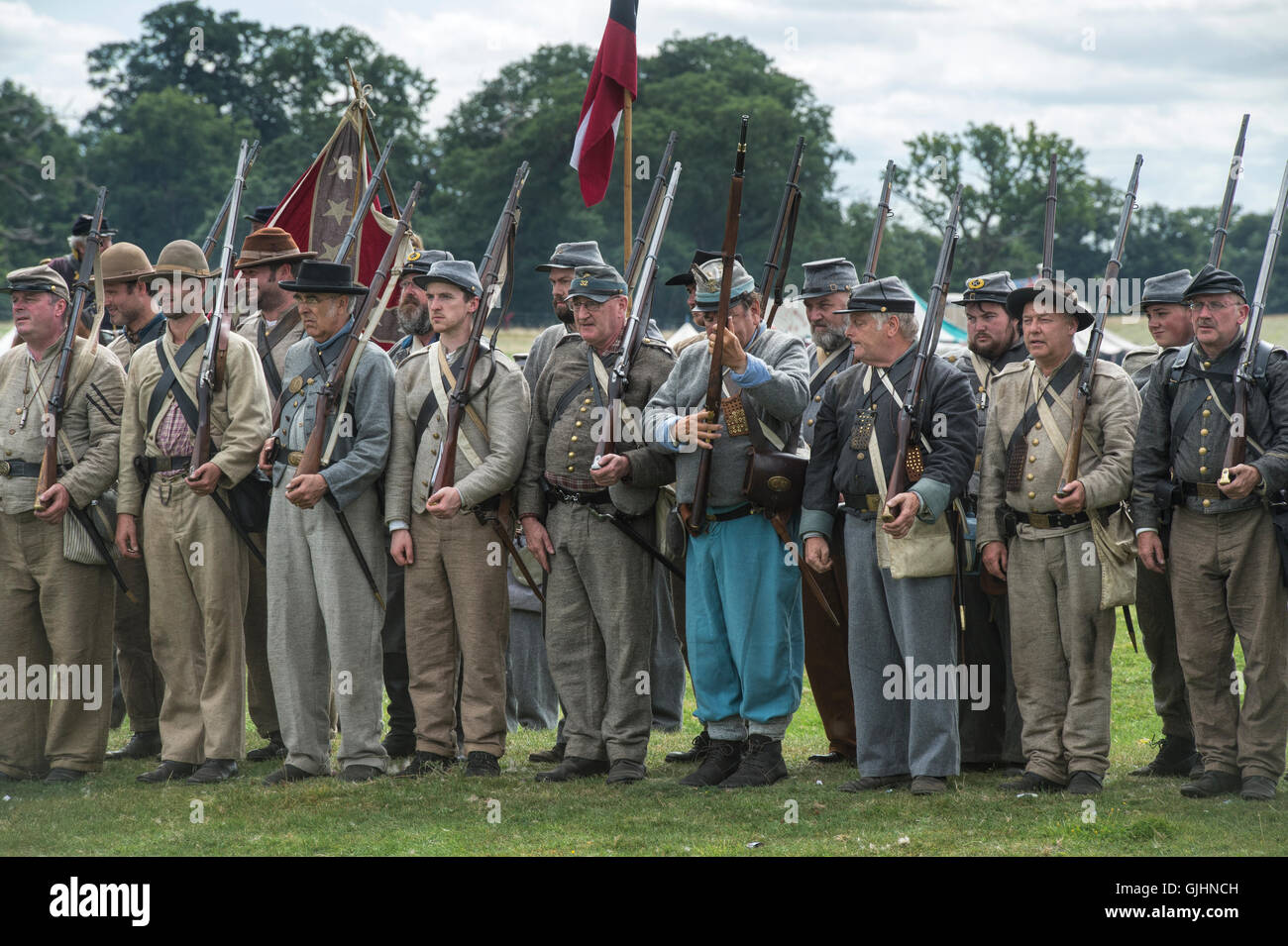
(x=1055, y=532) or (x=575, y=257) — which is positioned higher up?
(x=575, y=257)

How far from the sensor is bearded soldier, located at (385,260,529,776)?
24.8 feet

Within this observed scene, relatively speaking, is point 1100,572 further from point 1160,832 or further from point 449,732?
point 449,732

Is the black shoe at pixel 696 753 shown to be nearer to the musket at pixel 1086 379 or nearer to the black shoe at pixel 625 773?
the black shoe at pixel 625 773

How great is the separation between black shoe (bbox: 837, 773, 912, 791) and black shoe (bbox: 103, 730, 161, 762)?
13.6 ft

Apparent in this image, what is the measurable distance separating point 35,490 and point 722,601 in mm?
3757

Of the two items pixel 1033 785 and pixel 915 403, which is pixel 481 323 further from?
pixel 1033 785

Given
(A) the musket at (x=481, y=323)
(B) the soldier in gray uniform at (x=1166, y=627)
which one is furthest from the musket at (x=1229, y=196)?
(A) the musket at (x=481, y=323)

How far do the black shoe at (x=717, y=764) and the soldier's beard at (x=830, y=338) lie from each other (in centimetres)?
244

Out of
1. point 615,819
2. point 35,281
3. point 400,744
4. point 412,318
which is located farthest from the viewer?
point 412,318

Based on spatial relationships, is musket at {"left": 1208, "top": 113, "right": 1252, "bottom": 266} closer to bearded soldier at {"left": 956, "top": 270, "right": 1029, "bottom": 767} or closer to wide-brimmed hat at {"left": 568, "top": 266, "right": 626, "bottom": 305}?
bearded soldier at {"left": 956, "top": 270, "right": 1029, "bottom": 767}

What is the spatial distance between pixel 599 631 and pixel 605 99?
11.1 feet

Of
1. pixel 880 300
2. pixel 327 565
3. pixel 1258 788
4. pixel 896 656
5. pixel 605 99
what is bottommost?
pixel 1258 788

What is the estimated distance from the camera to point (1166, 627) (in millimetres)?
7805

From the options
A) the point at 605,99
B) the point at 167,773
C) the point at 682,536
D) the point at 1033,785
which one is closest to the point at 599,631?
the point at 682,536
